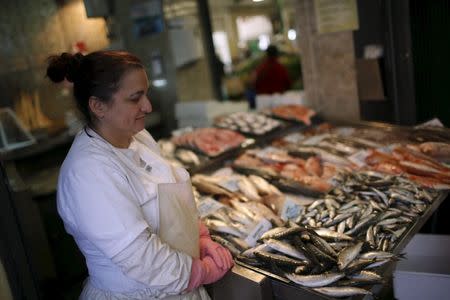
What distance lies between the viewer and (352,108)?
544 centimetres

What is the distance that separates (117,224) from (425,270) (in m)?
2.51

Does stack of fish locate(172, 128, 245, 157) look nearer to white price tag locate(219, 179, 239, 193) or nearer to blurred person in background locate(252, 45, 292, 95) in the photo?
white price tag locate(219, 179, 239, 193)

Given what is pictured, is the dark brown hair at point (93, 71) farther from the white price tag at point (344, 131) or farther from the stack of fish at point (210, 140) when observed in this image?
the white price tag at point (344, 131)

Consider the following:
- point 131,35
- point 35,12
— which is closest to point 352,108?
point 131,35

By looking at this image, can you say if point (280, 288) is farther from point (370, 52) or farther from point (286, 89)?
point (286, 89)

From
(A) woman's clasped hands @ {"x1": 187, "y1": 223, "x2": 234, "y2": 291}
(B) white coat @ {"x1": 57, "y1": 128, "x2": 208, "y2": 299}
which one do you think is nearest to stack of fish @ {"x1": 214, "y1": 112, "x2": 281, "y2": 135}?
(A) woman's clasped hands @ {"x1": 187, "y1": 223, "x2": 234, "y2": 291}

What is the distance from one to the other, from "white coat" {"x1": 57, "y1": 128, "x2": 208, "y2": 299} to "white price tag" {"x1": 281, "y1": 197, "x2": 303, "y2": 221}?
1.12m

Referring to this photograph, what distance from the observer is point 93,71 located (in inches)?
81.4

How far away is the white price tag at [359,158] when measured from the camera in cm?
407

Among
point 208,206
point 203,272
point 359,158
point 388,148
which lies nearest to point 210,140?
point 208,206

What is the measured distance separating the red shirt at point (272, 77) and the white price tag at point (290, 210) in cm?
565

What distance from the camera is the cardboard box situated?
Result: 2.84 meters

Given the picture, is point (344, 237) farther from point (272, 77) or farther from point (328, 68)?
point (272, 77)

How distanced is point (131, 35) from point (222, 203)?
5.58 m
